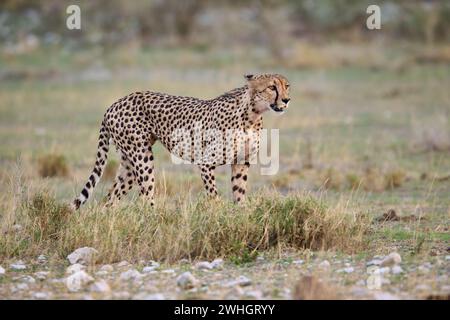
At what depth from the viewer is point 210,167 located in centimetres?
815

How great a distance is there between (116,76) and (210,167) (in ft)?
41.6

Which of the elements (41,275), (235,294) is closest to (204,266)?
(235,294)

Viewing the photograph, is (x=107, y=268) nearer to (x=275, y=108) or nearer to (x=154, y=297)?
(x=154, y=297)

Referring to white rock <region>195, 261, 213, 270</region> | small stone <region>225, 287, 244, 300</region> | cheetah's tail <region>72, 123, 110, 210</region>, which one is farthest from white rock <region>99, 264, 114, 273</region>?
cheetah's tail <region>72, 123, 110, 210</region>

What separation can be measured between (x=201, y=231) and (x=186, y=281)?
0.91 meters

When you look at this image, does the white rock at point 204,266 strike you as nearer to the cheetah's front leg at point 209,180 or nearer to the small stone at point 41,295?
the small stone at point 41,295

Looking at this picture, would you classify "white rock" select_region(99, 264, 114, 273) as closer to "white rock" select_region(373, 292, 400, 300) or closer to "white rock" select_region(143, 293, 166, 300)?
"white rock" select_region(143, 293, 166, 300)

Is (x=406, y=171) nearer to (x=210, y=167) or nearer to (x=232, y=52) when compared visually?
(x=210, y=167)

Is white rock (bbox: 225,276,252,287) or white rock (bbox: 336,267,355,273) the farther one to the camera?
white rock (bbox: 336,267,355,273)

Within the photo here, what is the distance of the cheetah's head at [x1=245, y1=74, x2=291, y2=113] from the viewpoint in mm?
7918

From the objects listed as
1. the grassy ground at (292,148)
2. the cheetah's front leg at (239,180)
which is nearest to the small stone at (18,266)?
the grassy ground at (292,148)

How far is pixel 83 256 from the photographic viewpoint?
6977mm

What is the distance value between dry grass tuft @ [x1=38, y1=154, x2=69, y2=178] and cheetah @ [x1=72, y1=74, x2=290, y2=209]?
9.48 ft

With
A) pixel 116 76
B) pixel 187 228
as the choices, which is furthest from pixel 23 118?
pixel 187 228
